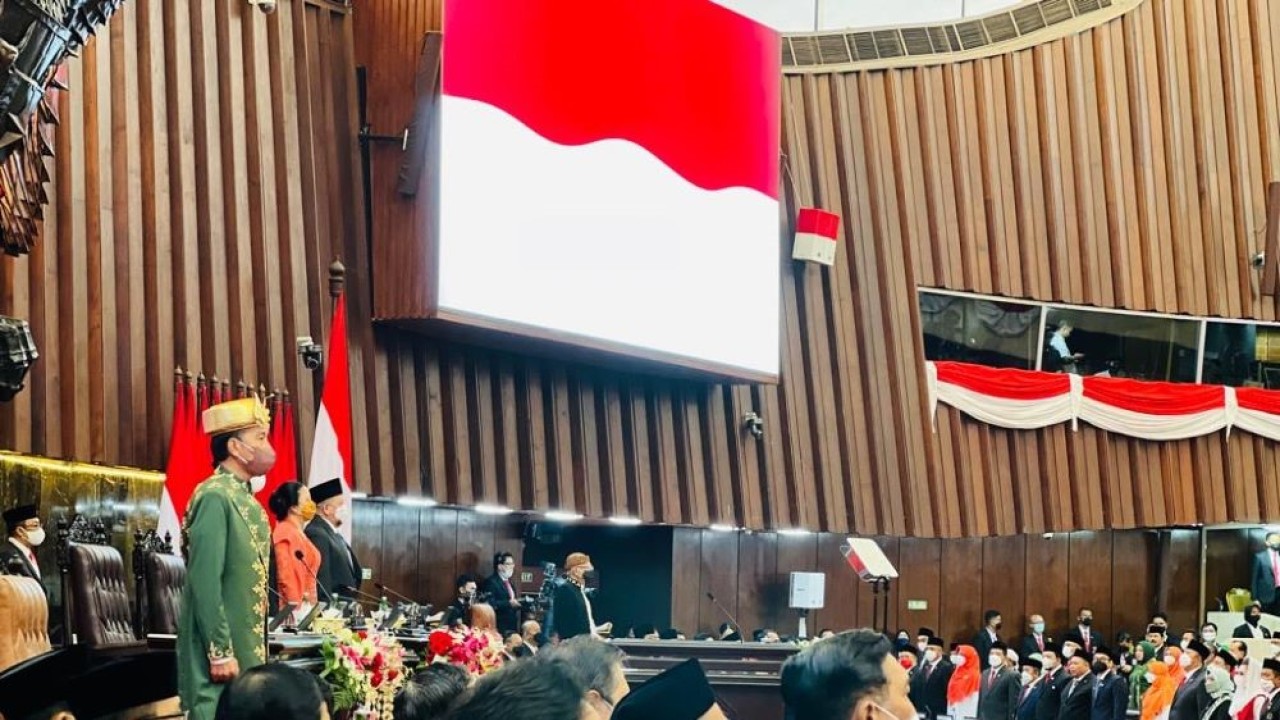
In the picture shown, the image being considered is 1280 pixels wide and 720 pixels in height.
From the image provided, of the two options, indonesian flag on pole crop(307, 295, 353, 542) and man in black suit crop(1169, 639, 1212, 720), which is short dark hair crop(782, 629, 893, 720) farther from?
man in black suit crop(1169, 639, 1212, 720)

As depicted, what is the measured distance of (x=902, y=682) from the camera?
2.92 meters

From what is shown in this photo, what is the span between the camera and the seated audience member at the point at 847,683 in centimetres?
289

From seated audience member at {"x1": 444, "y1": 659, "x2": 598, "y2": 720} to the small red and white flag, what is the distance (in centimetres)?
1191

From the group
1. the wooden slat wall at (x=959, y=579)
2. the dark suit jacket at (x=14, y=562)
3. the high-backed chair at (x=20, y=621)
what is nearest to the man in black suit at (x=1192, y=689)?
the wooden slat wall at (x=959, y=579)

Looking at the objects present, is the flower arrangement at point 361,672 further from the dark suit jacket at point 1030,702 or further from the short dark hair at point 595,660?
the dark suit jacket at point 1030,702

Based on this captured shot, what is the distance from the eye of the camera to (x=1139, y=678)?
14219mm

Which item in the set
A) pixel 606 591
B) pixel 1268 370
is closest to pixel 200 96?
pixel 606 591

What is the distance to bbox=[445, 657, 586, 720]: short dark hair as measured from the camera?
2252 millimetres

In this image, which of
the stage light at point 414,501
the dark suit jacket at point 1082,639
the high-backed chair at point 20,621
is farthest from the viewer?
the dark suit jacket at point 1082,639

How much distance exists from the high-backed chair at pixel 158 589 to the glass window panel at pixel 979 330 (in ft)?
34.5

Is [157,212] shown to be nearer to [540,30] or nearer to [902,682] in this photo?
[540,30]

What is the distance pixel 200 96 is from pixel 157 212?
93cm

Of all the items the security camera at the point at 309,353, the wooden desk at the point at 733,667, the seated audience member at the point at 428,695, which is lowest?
the wooden desk at the point at 733,667

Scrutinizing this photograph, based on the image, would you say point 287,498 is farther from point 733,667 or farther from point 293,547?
point 733,667
